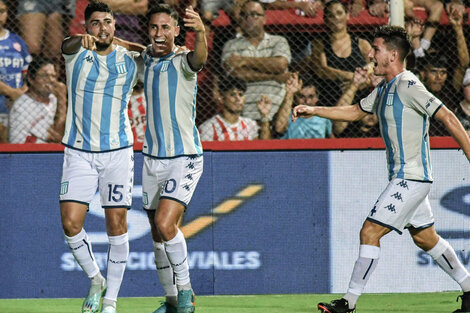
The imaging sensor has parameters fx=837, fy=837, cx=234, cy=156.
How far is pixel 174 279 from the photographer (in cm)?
624

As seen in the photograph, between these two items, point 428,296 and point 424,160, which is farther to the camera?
point 428,296

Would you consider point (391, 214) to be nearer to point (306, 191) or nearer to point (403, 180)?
point (403, 180)

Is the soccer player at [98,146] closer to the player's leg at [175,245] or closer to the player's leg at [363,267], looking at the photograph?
the player's leg at [175,245]

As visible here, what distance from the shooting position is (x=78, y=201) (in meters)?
6.04

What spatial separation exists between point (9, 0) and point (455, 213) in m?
4.67

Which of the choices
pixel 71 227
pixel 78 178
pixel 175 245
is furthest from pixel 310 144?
pixel 71 227

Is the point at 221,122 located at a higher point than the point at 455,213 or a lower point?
higher


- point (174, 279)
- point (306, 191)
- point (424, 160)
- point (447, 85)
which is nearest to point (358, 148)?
point (306, 191)

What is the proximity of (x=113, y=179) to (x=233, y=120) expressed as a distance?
2.02 meters

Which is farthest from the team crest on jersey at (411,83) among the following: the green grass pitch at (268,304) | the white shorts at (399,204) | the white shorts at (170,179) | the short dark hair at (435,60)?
the short dark hair at (435,60)

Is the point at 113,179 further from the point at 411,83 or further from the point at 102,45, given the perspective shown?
the point at 411,83

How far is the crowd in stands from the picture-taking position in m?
7.84

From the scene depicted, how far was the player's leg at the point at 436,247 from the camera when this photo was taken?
6.04 metres

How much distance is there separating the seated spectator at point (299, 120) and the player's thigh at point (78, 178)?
228 cm
